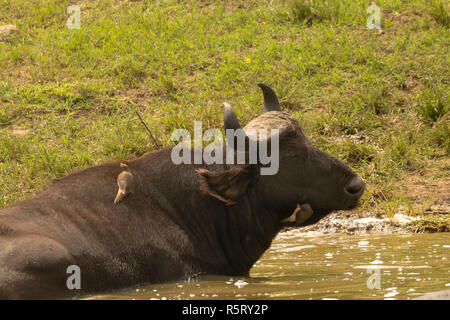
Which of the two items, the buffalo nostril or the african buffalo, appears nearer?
the african buffalo

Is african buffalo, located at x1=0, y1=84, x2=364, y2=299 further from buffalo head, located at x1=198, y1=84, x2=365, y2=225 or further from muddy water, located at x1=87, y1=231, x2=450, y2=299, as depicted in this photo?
muddy water, located at x1=87, y1=231, x2=450, y2=299

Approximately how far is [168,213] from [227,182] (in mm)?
569

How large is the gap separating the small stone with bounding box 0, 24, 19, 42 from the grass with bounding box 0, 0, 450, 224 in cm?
22

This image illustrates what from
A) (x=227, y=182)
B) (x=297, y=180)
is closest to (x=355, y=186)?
(x=297, y=180)

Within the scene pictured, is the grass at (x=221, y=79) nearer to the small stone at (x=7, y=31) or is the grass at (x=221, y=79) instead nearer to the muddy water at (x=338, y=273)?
the small stone at (x=7, y=31)

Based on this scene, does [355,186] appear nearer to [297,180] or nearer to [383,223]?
[297,180]

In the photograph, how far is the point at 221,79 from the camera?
13273 mm

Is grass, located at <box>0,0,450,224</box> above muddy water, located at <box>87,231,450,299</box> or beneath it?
above

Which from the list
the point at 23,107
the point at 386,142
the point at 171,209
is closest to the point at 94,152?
the point at 23,107

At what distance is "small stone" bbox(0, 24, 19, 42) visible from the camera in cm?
1567

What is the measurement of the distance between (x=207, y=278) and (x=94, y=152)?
17.5 feet

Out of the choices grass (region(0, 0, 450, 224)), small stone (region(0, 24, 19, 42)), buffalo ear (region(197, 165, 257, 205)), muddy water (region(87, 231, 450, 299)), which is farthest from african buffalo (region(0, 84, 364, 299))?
small stone (region(0, 24, 19, 42))

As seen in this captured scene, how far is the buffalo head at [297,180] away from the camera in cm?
643

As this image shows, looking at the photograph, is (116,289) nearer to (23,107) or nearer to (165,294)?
(165,294)
